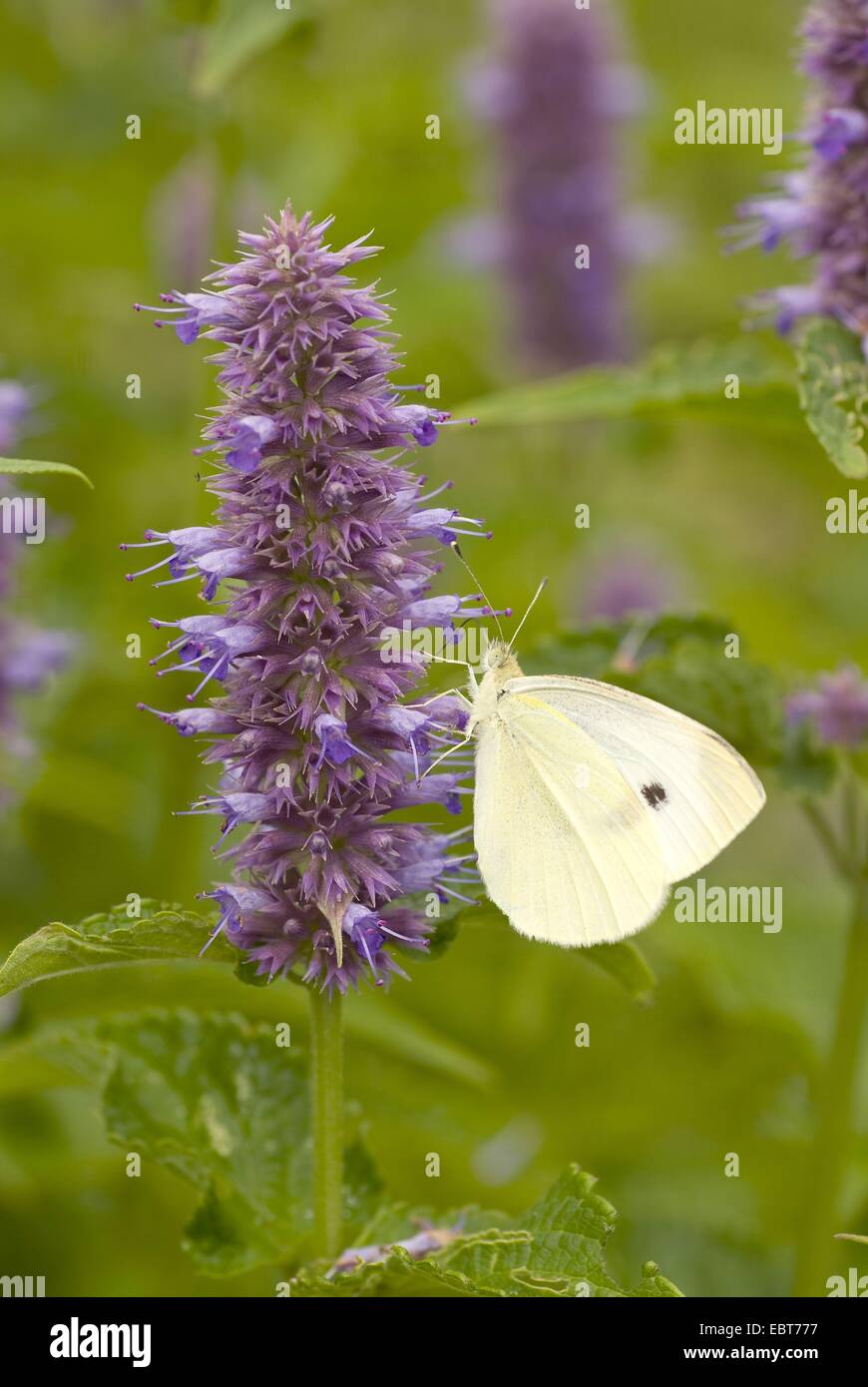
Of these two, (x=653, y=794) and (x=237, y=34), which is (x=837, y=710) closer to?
(x=653, y=794)

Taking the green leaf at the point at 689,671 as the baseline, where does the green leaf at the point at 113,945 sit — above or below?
below

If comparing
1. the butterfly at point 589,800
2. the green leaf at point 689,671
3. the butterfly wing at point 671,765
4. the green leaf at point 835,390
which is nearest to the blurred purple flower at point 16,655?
the green leaf at point 689,671

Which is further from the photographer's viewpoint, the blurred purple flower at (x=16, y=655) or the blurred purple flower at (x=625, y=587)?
the blurred purple flower at (x=625, y=587)

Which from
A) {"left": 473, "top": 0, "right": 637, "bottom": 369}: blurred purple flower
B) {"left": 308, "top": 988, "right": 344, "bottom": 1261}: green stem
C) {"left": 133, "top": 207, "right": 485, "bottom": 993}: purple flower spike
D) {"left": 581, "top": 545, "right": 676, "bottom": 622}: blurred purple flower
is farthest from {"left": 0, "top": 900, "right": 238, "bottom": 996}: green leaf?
{"left": 473, "top": 0, "right": 637, "bottom": 369}: blurred purple flower

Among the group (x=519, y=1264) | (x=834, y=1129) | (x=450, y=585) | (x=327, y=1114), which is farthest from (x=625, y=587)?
(x=519, y=1264)

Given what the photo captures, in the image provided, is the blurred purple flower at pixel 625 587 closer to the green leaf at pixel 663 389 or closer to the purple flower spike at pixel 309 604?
the green leaf at pixel 663 389

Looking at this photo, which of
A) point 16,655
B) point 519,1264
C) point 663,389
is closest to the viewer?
point 519,1264

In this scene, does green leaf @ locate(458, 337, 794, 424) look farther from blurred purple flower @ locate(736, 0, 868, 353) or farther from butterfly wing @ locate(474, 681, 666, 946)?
butterfly wing @ locate(474, 681, 666, 946)
